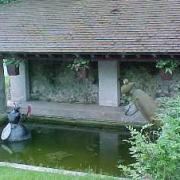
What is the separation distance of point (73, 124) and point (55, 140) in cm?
123

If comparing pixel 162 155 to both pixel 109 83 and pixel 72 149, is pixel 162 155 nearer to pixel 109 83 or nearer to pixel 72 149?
pixel 72 149

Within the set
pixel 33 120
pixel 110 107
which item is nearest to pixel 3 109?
pixel 33 120

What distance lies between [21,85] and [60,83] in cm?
121

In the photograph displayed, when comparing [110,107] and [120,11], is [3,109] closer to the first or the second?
[110,107]

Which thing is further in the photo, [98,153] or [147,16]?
[147,16]

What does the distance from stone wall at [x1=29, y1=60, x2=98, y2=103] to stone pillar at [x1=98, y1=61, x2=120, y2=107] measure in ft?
1.23

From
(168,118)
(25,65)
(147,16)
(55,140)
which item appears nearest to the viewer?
(168,118)

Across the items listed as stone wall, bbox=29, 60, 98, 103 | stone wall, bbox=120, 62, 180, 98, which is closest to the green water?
stone wall, bbox=29, 60, 98, 103

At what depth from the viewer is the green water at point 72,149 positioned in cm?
946

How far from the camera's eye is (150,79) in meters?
13.2

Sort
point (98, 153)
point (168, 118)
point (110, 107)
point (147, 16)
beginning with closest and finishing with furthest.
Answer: point (168, 118) < point (98, 153) < point (147, 16) < point (110, 107)

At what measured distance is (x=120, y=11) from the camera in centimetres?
1284

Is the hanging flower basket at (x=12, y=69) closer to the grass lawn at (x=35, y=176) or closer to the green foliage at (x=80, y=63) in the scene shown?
the green foliage at (x=80, y=63)

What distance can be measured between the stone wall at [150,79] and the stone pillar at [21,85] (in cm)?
302
